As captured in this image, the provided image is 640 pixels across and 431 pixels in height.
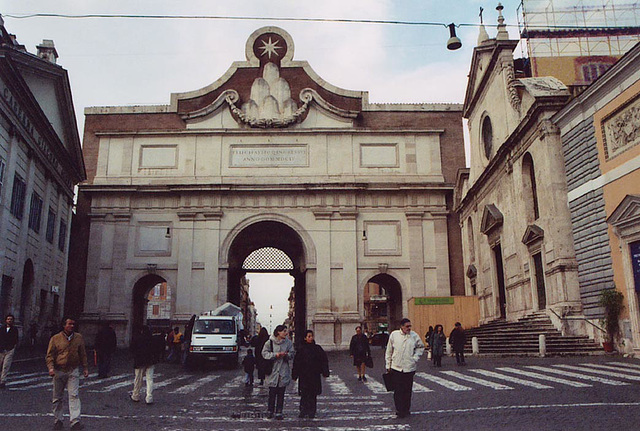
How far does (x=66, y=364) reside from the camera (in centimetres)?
905

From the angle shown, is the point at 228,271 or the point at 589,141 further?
the point at 228,271

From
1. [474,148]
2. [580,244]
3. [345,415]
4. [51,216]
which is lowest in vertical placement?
[345,415]

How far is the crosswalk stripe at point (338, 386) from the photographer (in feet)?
42.9

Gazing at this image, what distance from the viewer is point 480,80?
30.6 m

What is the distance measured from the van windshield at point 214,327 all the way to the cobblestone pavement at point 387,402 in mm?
5301

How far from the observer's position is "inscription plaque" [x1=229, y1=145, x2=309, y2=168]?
117 ft

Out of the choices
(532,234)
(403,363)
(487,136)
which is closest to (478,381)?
(403,363)

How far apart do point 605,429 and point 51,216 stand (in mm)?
29135

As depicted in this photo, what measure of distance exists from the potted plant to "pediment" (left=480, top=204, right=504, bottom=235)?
30.8ft

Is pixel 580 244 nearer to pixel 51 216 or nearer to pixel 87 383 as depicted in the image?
pixel 87 383

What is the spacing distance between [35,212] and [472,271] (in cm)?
2250

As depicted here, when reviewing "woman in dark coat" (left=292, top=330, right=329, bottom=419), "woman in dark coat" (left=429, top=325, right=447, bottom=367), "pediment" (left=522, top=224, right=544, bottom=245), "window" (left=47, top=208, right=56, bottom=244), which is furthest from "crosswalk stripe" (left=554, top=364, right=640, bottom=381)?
"window" (left=47, top=208, right=56, bottom=244)

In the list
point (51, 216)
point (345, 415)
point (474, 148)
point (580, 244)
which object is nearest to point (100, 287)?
point (51, 216)

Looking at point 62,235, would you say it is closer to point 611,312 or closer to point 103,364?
point 103,364
